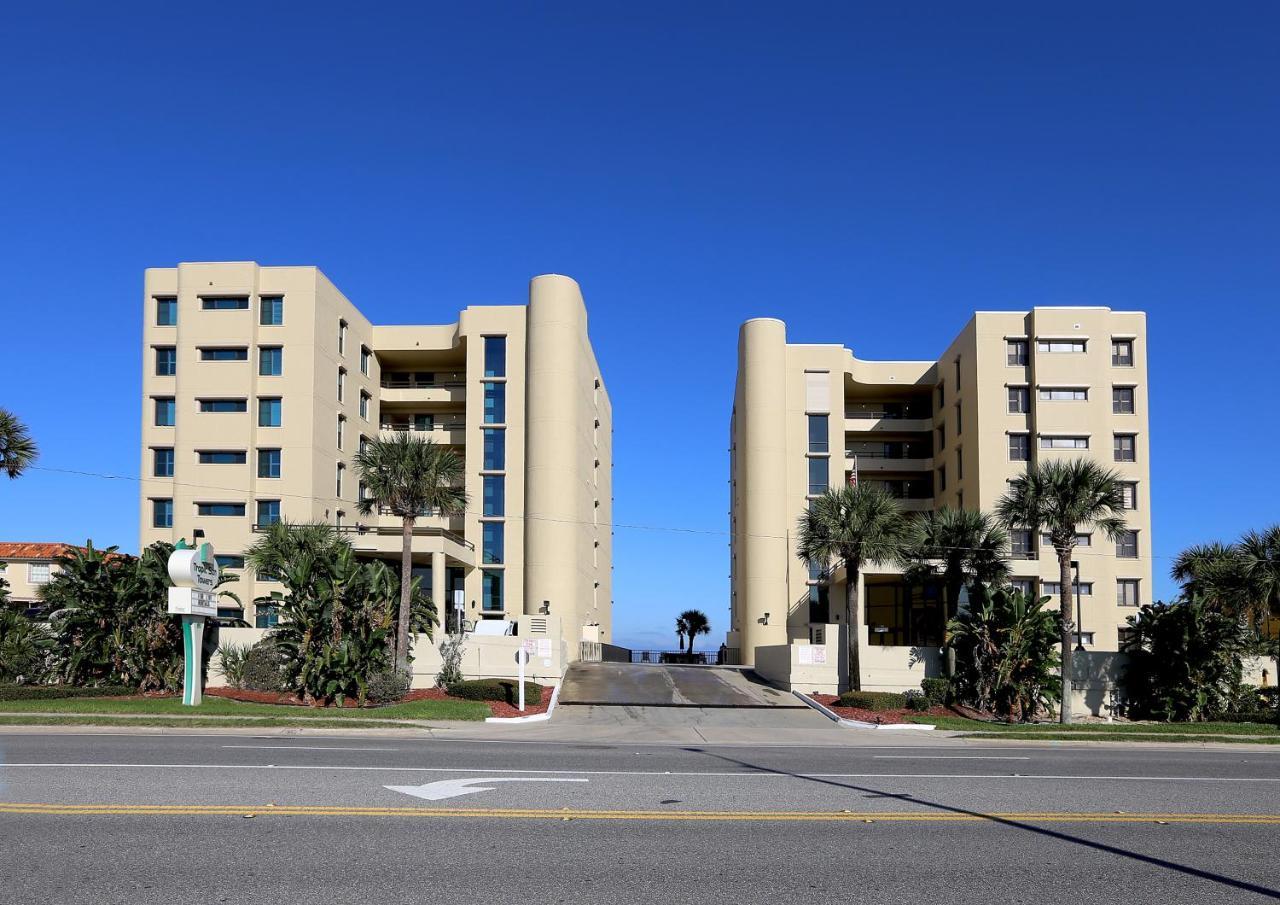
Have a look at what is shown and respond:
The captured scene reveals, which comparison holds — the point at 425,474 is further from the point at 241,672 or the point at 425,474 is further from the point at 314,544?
the point at 241,672

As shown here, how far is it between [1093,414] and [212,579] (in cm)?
4548

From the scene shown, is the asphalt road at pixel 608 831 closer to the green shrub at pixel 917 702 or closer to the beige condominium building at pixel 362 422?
the green shrub at pixel 917 702

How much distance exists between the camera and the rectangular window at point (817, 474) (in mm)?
67875

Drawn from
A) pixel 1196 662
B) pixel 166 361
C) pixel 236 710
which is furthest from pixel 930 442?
pixel 236 710

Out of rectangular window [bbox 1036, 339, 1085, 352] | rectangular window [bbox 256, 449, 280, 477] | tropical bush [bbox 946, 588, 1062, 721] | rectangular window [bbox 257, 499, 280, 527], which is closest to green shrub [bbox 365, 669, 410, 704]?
tropical bush [bbox 946, 588, 1062, 721]

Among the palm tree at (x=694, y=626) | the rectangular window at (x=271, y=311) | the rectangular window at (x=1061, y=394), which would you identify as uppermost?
the rectangular window at (x=271, y=311)

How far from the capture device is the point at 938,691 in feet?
121

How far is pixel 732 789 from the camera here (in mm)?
14211

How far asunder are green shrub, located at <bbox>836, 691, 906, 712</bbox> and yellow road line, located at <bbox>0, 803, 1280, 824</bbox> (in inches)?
927

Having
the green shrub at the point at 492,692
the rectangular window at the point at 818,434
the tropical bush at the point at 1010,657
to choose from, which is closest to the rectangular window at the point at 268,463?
the green shrub at the point at 492,692

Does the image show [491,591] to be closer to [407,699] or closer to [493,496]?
[493,496]

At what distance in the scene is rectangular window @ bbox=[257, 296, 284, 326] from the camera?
56.5m

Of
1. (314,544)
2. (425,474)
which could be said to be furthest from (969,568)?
(314,544)

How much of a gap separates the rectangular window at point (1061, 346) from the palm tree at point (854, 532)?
2325 cm
